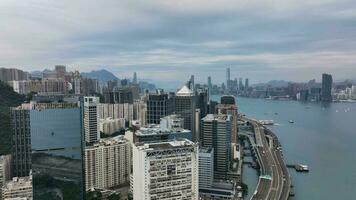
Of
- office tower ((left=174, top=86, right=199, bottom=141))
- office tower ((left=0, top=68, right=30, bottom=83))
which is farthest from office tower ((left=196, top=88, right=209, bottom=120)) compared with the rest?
office tower ((left=0, top=68, right=30, bottom=83))

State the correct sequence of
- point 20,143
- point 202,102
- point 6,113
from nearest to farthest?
point 20,143, point 6,113, point 202,102

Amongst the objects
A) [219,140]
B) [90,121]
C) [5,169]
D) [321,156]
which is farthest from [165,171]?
[321,156]

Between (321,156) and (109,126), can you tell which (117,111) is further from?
(321,156)

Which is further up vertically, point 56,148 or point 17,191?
point 56,148

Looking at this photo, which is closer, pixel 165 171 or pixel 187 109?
pixel 165 171

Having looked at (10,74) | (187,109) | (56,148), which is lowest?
(56,148)

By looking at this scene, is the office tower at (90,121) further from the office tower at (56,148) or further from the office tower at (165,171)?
the office tower at (165,171)

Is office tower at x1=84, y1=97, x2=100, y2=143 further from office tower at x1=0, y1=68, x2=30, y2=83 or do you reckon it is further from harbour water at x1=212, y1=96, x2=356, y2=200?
office tower at x1=0, y1=68, x2=30, y2=83
